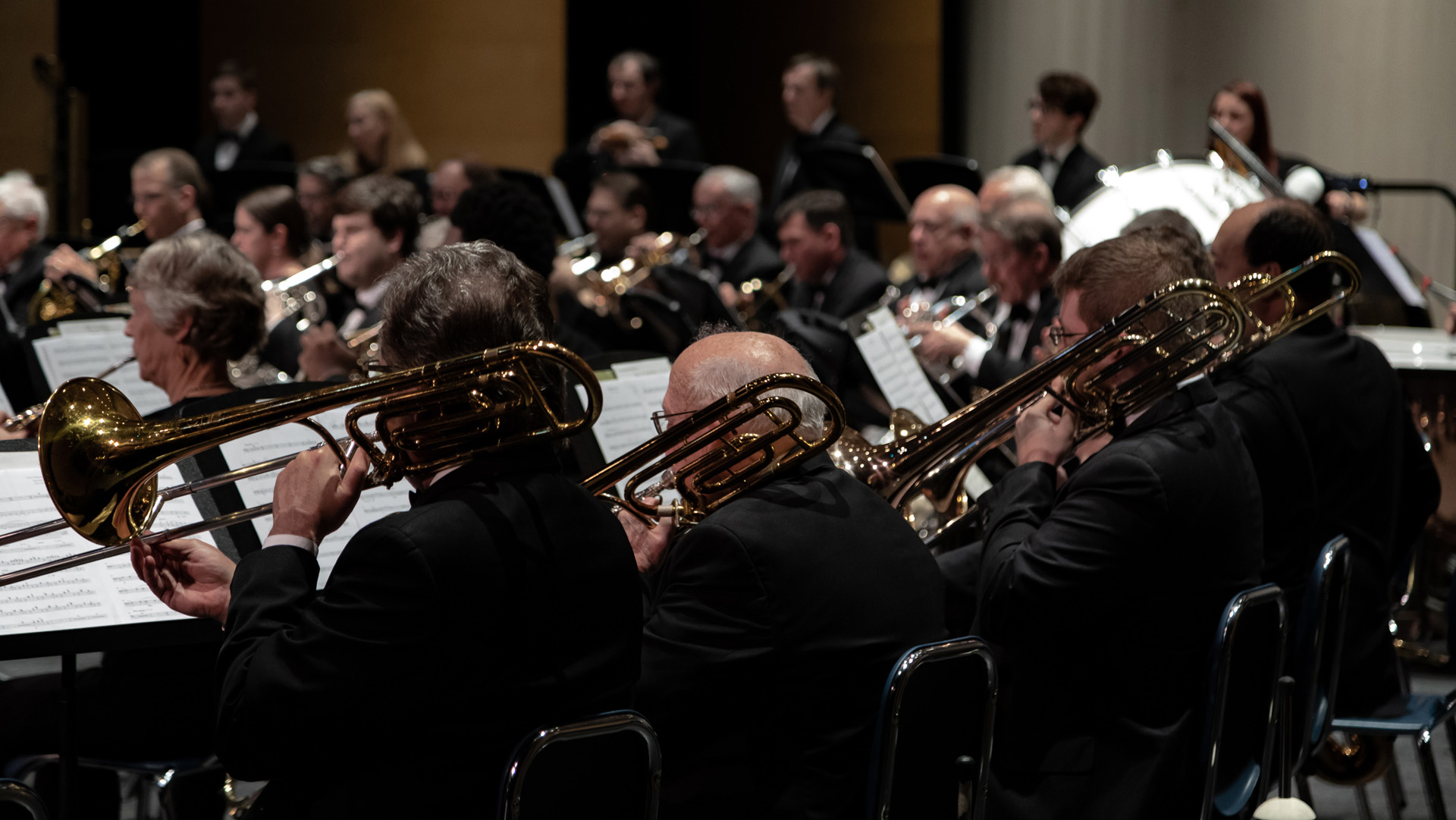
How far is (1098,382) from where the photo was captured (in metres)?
2.74

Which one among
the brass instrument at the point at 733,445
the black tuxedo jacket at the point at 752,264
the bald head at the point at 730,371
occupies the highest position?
the bald head at the point at 730,371

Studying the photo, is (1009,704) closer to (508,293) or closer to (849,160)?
(508,293)

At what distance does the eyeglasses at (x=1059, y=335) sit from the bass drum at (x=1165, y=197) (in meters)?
2.18

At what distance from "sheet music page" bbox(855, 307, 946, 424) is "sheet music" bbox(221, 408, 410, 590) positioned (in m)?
1.43

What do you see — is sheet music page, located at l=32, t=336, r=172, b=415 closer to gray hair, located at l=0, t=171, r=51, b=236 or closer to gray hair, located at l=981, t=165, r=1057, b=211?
gray hair, located at l=0, t=171, r=51, b=236

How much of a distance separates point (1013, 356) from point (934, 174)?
102 inches

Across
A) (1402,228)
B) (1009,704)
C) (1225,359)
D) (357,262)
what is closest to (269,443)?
(1009,704)

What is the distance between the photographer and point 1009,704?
8.54ft

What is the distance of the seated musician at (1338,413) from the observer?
11.1 ft

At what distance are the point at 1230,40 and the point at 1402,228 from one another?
133 centimetres

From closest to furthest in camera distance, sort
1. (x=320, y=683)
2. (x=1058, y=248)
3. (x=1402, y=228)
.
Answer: (x=320, y=683) < (x=1058, y=248) < (x=1402, y=228)

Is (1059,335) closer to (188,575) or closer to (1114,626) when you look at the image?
(1114,626)

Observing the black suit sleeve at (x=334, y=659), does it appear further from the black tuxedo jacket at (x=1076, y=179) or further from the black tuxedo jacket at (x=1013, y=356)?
the black tuxedo jacket at (x=1076, y=179)

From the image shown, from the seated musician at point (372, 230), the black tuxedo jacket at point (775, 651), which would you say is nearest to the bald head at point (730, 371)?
the black tuxedo jacket at point (775, 651)
